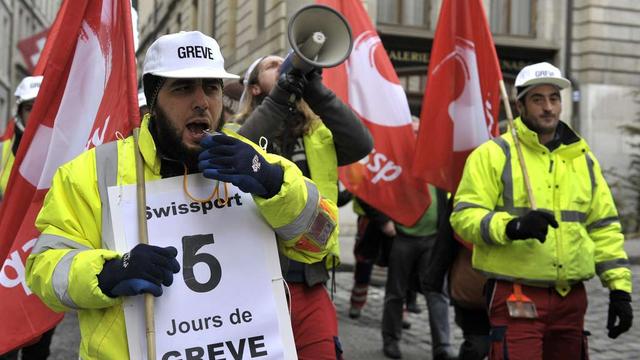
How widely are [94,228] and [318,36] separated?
4.68ft

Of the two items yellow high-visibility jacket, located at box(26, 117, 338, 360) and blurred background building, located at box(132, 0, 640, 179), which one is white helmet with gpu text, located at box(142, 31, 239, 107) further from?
blurred background building, located at box(132, 0, 640, 179)

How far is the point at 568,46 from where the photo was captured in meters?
19.2

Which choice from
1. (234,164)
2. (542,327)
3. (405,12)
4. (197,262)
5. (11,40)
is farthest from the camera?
(11,40)

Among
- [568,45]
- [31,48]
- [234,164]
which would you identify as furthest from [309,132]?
[568,45]

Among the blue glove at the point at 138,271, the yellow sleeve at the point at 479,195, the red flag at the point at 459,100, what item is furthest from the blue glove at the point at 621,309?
the blue glove at the point at 138,271

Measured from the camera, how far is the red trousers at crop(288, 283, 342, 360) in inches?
131

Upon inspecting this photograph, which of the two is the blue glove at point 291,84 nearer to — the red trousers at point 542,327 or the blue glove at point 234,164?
the blue glove at point 234,164

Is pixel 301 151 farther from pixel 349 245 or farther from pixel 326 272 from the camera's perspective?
pixel 349 245

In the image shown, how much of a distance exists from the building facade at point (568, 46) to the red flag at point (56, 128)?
14905 millimetres

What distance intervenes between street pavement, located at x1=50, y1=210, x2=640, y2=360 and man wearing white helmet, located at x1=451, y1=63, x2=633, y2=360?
93.9 inches

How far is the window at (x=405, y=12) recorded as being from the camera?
1833cm

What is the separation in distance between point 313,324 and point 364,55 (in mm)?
2764

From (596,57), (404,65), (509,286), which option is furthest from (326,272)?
(596,57)

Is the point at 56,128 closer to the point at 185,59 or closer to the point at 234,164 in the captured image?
the point at 185,59
